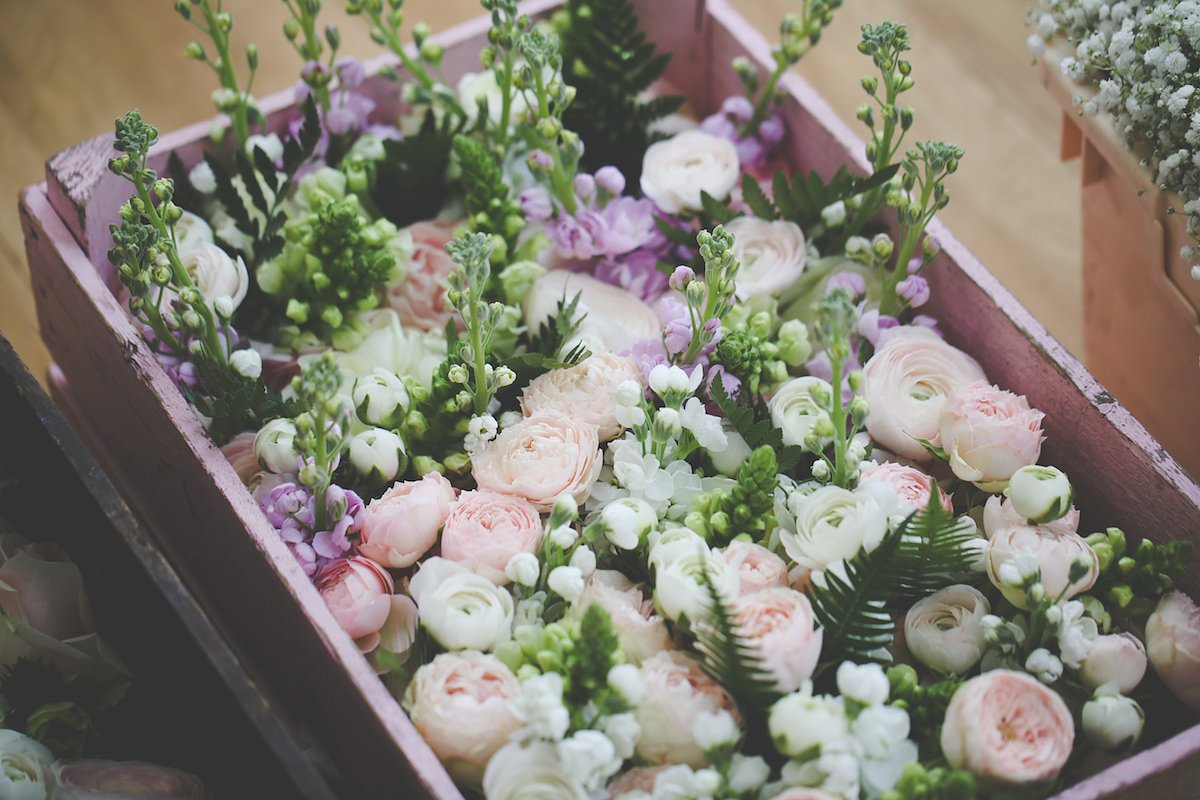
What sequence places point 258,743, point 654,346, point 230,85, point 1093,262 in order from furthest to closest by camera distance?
point 1093,262 < point 230,85 < point 654,346 < point 258,743

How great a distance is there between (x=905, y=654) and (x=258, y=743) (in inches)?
17.6

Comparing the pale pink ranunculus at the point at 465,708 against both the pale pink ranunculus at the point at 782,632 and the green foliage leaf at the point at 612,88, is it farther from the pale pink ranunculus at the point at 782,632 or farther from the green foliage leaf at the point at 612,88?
the green foliage leaf at the point at 612,88

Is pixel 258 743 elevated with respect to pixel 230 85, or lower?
lower

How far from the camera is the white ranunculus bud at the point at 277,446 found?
2.31ft

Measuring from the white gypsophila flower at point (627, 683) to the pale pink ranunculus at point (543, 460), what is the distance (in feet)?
0.52

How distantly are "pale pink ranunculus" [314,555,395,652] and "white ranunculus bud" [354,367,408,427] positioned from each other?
0.39 feet

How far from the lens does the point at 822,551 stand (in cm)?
63

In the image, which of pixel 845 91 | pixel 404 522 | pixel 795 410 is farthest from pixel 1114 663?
pixel 845 91

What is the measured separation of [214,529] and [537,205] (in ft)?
1.38

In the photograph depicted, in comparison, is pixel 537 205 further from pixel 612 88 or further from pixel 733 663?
pixel 733 663

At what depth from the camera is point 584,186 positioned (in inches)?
34.2

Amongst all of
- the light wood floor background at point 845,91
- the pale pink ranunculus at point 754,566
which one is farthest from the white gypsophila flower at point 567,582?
the light wood floor background at point 845,91

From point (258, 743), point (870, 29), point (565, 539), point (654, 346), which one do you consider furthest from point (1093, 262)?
point (258, 743)

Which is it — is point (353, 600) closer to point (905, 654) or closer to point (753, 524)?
point (753, 524)
